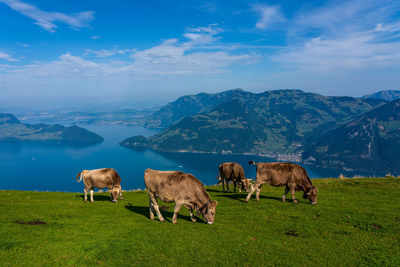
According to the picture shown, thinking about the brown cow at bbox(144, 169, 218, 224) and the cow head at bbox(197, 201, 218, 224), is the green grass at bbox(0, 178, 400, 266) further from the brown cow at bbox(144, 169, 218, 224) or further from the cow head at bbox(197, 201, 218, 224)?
the brown cow at bbox(144, 169, 218, 224)

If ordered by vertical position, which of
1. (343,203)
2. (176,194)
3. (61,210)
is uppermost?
(176,194)

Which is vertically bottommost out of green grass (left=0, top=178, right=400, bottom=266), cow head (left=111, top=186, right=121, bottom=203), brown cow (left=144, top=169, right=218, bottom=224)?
cow head (left=111, top=186, right=121, bottom=203)

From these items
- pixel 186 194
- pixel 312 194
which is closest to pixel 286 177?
pixel 312 194

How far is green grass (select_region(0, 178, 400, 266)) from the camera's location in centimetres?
999

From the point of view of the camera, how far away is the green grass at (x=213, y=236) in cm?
999

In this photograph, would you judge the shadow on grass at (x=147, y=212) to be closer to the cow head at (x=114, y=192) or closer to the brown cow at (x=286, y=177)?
the cow head at (x=114, y=192)

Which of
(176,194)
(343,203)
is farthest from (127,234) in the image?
(343,203)

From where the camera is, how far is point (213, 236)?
1206 cm

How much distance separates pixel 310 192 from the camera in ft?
59.7

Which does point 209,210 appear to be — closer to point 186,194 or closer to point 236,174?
point 186,194

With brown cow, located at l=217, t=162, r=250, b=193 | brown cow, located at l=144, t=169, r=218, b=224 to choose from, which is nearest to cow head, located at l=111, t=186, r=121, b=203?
brown cow, located at l=144, t=169, r=218, b=224

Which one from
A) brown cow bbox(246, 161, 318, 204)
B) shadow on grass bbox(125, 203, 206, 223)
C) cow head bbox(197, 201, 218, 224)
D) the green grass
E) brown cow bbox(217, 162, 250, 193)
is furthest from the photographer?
brown cow bbox(217, 162, 250, 193)

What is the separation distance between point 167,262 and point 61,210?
11.4m

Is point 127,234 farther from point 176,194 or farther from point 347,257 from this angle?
point 347,257
